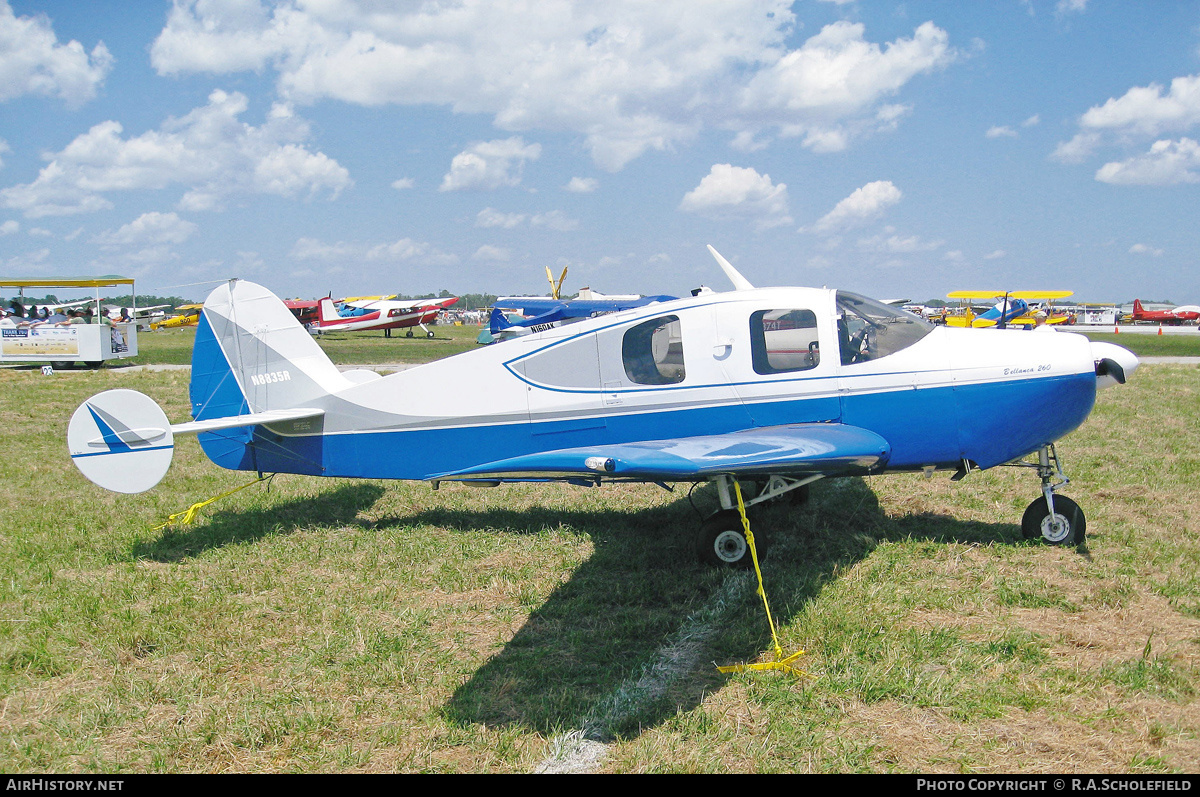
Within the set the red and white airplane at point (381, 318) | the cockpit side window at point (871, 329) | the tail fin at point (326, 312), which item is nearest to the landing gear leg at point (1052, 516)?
the cockpit side window at point (871, 329)

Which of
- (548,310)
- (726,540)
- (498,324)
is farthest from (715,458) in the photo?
(548,310)

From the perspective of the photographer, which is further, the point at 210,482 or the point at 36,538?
the point at 210,482

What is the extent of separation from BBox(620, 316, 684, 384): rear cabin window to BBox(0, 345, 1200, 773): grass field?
59.6 inches

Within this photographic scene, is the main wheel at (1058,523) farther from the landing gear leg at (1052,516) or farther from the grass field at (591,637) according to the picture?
the grass field at (591,637)

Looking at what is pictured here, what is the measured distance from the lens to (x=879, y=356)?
19.6ft

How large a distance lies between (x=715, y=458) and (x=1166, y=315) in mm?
101272

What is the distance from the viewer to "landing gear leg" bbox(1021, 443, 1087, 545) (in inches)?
241

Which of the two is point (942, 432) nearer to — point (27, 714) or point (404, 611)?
point (404, 611)

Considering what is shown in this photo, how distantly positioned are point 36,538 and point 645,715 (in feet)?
20.5

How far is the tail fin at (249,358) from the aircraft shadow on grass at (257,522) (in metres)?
1.11

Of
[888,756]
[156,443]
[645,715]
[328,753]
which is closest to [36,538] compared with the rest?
[156,443]

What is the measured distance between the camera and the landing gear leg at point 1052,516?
6.13 meters

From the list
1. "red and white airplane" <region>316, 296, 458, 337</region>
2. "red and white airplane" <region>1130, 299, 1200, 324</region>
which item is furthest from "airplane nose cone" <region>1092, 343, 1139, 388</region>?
"red and white airplane" <region>1130, 299, 1200, 324</region>

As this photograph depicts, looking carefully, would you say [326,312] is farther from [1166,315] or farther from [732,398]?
[1166,315]
